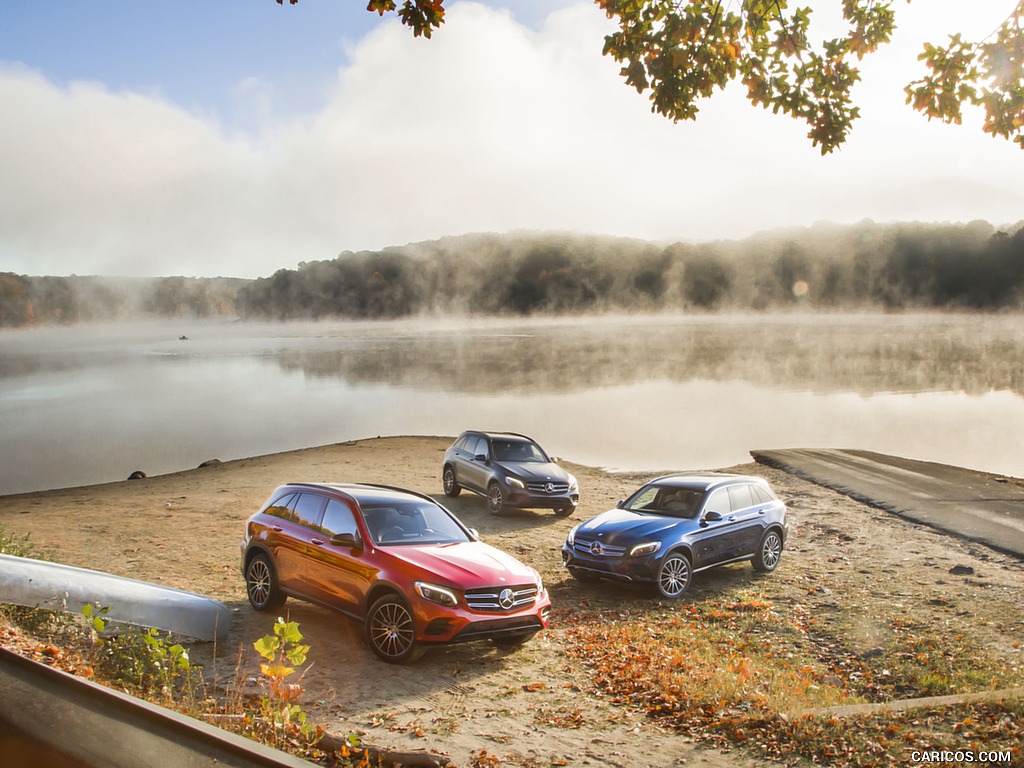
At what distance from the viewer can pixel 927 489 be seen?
26188 mm

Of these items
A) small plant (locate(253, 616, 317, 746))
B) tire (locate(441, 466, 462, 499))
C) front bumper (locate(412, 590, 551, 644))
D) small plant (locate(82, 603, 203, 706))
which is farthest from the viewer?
tire (locate(441, 466, 462, 499))

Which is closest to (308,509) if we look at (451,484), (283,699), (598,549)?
(283,699)

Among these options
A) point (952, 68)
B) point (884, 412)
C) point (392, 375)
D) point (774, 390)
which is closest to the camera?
point (952, 68)

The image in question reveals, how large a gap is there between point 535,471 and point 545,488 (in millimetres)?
596

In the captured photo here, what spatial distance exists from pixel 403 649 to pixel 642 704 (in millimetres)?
2806

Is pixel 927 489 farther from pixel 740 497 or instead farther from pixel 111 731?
pixel 111 731

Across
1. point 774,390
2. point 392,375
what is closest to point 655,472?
point 774,390

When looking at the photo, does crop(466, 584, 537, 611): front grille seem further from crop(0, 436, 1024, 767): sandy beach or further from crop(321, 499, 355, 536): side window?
crop(321, 499, 355, 536): side window

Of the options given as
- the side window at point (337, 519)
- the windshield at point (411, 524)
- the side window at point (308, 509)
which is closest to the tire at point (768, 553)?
the windshield at point (411, 524)

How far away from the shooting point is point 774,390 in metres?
94.9

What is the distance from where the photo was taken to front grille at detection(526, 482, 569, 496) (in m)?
20.3

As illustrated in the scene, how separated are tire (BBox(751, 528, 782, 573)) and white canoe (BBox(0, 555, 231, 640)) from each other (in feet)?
32.7

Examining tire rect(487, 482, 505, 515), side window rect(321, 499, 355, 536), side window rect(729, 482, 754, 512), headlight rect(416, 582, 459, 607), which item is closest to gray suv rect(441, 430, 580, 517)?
tire rect(487, 482, 505, 515)

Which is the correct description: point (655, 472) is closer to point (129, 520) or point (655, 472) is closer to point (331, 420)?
point (129, 520)
